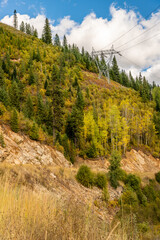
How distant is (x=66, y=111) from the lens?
39.2 m

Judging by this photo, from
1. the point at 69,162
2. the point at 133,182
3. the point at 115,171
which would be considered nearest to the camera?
the point at 115,171

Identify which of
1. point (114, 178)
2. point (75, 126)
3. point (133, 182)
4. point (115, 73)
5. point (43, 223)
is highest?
point (115, 73)

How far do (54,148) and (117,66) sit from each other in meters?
87.2

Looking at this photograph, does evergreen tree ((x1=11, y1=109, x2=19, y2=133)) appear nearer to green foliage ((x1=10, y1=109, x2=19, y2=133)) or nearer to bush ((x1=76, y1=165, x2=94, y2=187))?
green foliage ((x1=10, y1=109, x2=19, y2=133))

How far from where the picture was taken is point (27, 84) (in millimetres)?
45438

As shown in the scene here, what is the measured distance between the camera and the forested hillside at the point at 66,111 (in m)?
28.6

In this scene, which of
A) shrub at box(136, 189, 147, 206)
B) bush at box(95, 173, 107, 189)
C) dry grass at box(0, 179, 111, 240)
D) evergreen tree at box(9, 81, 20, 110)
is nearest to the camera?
dry grass at box(0, 179, 111, 240)

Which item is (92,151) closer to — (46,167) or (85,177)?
(85,177)

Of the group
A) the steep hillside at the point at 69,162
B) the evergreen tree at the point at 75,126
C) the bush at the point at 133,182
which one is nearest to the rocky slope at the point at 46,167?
the steep hillside at the point at 69,162

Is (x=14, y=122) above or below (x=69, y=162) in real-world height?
above

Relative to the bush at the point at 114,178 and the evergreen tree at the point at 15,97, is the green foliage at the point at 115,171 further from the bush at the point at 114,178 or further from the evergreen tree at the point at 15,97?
the evergreen tree at the point at 15,97

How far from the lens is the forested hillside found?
93.9ft

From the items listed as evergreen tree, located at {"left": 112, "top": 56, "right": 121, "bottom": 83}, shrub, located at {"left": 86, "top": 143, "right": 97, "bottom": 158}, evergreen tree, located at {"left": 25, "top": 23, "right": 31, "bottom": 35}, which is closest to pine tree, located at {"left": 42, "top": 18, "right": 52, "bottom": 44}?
evergreen tree, located at {"left": 25, "top": 23, "right": 31, "bottom": 35}

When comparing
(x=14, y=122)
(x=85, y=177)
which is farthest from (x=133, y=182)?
(x=14, y=122)
